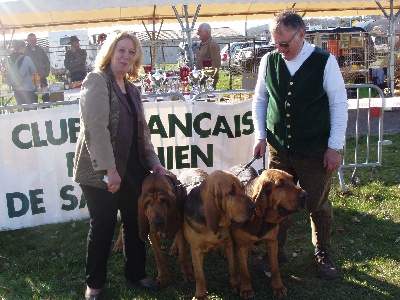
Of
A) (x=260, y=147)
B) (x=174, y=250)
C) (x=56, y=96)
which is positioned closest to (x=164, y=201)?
(x=260, y=147)

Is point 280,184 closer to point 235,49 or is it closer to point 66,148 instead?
point 66,148

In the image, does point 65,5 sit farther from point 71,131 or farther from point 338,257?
point 338,257

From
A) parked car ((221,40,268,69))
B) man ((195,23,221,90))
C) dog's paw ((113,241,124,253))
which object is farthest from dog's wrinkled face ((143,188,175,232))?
Answer: parked car ((221,40,268,69))

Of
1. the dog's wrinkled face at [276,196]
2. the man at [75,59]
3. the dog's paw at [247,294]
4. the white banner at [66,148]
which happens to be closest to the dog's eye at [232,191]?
the dog's wrinkled face at [276,196]

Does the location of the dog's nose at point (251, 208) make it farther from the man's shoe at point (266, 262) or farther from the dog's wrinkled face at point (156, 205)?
the man's shoe at point (266, 262)

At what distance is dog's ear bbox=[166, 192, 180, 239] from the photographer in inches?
142

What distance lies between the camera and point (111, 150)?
10.9ft

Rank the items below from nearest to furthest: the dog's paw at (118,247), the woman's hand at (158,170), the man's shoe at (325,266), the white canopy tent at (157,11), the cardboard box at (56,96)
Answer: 1. the woman's hand at (158,170)
2. the man's shoe at (325,266)
3. the dog's paw at (118,247)
4. the white canopy tent at (157,11)
5. the cardboard box at (56,96)

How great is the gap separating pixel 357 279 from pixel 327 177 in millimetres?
992

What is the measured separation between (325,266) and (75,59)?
11398 millimetres

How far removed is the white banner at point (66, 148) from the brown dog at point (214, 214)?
187 cm

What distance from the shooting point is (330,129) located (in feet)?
12.0

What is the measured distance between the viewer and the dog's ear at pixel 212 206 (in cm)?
330

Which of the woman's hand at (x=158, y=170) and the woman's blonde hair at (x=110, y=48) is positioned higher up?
the woman's blonde hair at (x=110, y=48)
